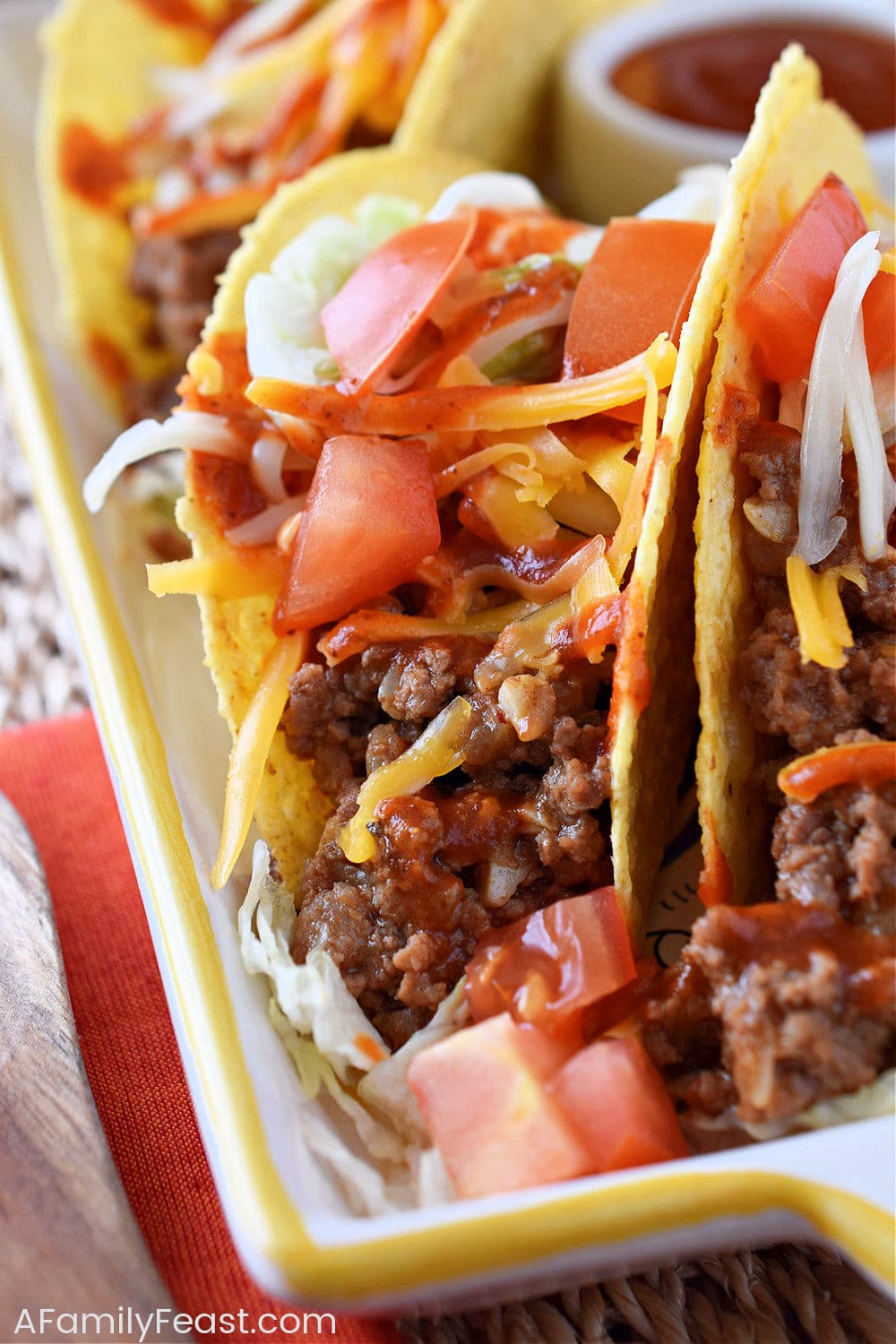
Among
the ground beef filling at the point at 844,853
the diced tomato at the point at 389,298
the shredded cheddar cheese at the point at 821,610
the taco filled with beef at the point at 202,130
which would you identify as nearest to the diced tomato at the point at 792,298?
the shredded cheddar cheese at the point at 821,610

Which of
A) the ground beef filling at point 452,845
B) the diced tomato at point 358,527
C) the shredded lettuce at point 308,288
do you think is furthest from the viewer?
the shredded lettuce at point 308,288

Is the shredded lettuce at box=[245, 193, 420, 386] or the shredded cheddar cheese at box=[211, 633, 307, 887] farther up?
the shredded lettuce at box=[245, 193, 420, 386]

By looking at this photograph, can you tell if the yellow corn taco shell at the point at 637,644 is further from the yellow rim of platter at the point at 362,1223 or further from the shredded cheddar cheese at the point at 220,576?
the yellow rim of platter at the point at 362,1223

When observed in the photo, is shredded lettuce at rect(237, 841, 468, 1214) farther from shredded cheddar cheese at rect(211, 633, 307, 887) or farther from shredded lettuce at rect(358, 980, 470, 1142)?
shredded cheddar cheese at rect(211, 633, 307, 887)

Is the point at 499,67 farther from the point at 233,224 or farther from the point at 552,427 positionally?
the point at 552,427

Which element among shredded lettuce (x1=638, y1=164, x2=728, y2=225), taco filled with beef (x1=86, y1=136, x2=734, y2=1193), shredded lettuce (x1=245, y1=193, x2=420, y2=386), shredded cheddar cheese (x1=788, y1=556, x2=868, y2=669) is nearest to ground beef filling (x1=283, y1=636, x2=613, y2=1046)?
taco filled with beef (x1=86, y1=136, x2=734, y2=1193)

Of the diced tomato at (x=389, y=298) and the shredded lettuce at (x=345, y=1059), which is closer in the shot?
the shredded lettuce at (x=345, y=1059)

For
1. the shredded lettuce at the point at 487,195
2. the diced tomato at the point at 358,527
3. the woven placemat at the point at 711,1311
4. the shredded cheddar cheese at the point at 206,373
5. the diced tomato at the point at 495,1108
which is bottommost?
the woven placemat at the point at 711,1311

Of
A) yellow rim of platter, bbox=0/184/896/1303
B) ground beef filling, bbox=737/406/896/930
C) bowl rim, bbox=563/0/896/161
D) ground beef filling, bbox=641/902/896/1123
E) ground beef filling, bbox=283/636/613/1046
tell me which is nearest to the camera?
yellow rim of platter, bbox=0/184/896/1303
